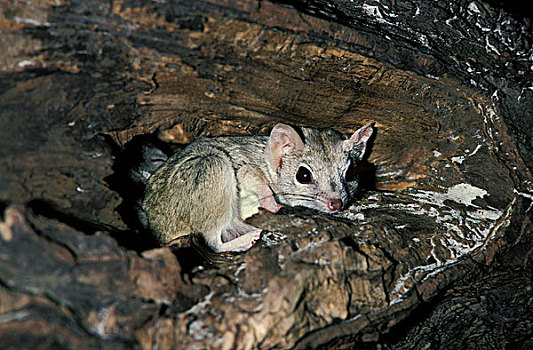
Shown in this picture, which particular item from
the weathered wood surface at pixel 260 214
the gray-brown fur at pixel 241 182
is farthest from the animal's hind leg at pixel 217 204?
the weathered wood surface at pixel 260 214

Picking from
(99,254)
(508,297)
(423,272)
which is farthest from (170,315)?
(508,297)

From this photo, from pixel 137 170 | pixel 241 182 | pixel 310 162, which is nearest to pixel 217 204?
pixel 241 182

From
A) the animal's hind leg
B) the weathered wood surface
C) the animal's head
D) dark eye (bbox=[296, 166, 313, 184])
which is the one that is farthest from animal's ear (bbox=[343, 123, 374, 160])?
the animal's hind leg

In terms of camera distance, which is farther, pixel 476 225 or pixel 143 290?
pixel 476 225

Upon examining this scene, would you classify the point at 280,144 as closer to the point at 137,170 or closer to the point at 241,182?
the point at 241,182

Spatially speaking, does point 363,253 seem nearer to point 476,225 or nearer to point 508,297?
point 476,225

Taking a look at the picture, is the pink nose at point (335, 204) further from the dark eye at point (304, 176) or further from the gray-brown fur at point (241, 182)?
the dark eye at point (304, 176)
